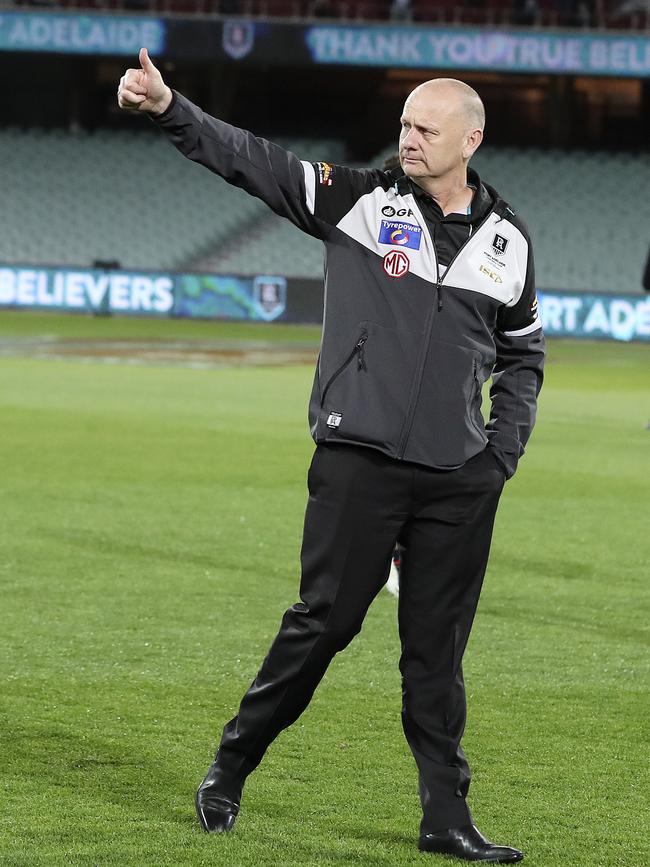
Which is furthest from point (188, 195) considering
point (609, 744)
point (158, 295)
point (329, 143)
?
point (609, 744)

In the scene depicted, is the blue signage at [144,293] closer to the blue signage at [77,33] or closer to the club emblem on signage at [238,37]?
the blue signage at [77,33]

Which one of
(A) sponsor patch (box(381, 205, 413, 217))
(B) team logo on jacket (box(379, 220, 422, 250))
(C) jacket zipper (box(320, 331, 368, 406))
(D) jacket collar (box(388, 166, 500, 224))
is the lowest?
(C) jacket zipper (box(320, 331, 368, 406))

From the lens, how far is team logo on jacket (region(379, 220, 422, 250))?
376cm

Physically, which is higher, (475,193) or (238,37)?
(238,37)

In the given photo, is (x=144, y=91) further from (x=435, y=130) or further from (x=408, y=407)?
(x=408, y=407)

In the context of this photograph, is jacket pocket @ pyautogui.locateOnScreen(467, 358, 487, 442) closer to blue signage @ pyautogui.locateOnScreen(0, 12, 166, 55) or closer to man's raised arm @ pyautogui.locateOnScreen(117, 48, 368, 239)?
man's raised arm @ pyautogui.locateOnScreen(117, 48, 368, 239)

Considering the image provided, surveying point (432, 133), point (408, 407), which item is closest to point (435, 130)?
point (432, 133)

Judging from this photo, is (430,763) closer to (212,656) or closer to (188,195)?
(212,656)

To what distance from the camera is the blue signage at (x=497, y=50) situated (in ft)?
104

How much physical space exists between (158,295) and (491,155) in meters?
9.98

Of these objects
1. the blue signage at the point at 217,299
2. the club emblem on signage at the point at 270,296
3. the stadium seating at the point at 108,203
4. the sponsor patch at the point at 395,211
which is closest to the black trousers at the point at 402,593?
the sponsor patch at the point at 395,211

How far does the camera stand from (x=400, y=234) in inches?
148

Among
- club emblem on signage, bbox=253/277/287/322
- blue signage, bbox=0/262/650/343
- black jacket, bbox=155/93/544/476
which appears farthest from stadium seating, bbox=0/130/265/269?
black jacket, bbox=155/93/544/476

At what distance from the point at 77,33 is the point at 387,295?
30.9 metres
